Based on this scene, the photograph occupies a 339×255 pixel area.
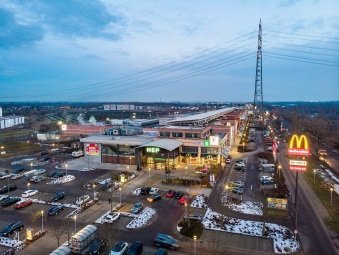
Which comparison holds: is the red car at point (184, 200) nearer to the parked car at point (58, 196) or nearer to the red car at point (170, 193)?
the red car at point (170, 193)

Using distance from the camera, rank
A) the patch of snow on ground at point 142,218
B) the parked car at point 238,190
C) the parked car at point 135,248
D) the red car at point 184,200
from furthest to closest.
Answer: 1. the parked car at point 238,190
2. the red car at point 184,200
3. the patch of snow on ground at point 142,218
4. the parked car at point 135,248

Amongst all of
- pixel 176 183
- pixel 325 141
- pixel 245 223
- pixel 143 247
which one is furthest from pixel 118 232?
pixel 325 141

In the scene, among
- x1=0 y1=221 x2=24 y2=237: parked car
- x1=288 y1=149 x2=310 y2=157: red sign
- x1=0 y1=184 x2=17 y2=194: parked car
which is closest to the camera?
x1=0 y1=221 x2=24 y2=237: parked car

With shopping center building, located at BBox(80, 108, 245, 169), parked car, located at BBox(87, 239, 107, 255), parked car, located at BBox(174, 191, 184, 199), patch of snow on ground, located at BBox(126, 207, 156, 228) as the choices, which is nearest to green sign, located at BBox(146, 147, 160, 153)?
shopping center building, located at BBox(80, 108, 245, 169)

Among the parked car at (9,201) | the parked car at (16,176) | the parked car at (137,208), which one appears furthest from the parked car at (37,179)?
the parked car at (137,208)

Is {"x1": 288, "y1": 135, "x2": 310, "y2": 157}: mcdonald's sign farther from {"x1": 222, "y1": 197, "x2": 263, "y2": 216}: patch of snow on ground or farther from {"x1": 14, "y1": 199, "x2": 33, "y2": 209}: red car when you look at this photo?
{"x1": 14, "y1": 199, "x2": 33, "y2": 209}: red car
